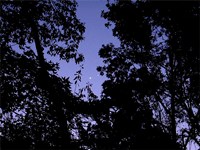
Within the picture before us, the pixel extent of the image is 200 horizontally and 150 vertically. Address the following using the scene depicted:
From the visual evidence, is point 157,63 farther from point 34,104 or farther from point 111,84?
point 34,104

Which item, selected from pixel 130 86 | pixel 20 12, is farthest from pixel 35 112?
pixel 130 86

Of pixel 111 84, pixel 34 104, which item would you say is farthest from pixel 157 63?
pixel 34 104

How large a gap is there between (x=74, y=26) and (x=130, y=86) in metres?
4.62


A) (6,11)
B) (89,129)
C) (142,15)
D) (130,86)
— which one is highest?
(142,15)

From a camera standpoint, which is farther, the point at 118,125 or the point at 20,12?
the point at 20,12

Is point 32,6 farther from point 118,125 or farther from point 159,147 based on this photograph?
point 159,147

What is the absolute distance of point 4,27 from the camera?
35.4 feet

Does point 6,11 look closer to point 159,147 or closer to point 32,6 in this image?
point 32,6

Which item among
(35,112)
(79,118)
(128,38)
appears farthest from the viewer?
(128,38)

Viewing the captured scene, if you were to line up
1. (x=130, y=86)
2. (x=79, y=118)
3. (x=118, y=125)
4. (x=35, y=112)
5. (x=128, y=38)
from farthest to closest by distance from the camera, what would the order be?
(x=128, y=38) → (x=130, y=86) → (x=118, y=125) → (x=79, y=118) → (x=35, y=112)

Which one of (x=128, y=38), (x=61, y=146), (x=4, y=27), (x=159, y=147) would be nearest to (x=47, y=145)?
(x=61, y=146)

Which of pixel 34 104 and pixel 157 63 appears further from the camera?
pixel 157 63

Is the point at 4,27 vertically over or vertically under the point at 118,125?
over

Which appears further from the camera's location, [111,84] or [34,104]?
[111,84]
